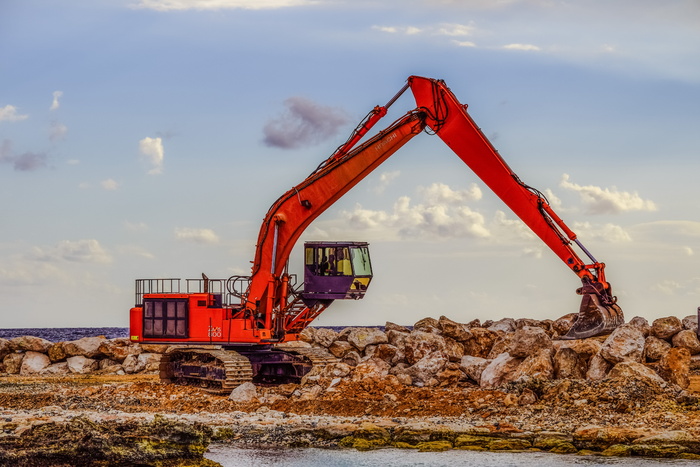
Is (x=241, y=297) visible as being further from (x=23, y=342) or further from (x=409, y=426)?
(x=23, y=342)

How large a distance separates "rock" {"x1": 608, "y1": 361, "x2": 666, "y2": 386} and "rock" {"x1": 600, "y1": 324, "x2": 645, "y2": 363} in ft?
3.11

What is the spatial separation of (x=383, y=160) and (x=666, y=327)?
A: 27.8ft

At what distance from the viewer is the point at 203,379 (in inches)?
834

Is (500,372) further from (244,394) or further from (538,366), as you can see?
(244,394)

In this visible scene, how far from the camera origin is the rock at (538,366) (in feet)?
59.8

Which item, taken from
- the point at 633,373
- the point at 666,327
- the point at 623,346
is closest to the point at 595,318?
the point at 623,346

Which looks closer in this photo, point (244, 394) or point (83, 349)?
point (244, 394)

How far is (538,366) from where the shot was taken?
1839 centimetres

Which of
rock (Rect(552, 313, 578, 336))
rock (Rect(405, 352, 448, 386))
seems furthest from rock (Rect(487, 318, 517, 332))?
rock (Rect(405, 352, 448, 386))

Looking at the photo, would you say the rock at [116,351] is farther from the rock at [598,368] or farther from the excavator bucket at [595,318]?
the rock at [598,368]

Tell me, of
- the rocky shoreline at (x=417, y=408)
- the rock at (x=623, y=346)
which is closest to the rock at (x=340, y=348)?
the rocky shoreline at (x=417, y=408)

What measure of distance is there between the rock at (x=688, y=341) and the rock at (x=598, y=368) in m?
5.23

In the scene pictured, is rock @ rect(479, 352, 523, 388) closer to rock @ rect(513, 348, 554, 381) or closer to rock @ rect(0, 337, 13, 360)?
rock @ rect(513, 348, 554, 381)

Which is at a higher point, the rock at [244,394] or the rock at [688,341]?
the rock at [688,341]
